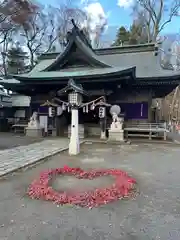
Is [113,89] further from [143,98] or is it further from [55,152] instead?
[55,152]

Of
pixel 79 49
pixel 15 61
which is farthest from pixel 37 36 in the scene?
pixel 79 49

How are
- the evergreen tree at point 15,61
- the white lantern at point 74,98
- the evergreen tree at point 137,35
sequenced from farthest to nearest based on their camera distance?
the evergreen tree at point 137,35 → the evergreen tree at point 15,61 → the white lantern at point 74,98

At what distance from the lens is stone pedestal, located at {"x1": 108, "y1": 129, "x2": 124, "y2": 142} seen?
38.6ft

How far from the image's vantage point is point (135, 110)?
13555mm

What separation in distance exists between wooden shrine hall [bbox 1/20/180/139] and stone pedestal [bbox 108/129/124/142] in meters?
1.80

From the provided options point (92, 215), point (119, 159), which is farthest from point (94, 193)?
point (119, 159)

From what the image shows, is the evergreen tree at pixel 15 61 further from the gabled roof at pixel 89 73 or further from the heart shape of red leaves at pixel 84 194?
the heart shape of red leaves at pixel 84 194

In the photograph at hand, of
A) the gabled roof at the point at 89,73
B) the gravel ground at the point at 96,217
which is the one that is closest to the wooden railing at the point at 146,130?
the gabled roof at the point at 89,73

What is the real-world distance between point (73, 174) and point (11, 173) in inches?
61.8

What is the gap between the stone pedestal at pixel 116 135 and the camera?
11.8 metres

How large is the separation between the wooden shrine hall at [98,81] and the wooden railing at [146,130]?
606mm

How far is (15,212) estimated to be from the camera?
336cm

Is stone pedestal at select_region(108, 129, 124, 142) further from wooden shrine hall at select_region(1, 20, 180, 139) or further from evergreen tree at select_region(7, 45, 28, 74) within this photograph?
evergreen tree at select_region(7, 45, 28, 74)

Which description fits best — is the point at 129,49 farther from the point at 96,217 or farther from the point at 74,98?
the point at 96,217
